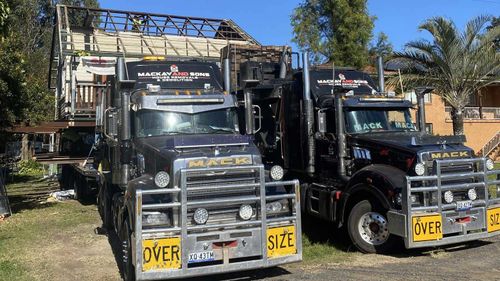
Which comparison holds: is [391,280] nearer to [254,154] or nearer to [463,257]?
[463,257]

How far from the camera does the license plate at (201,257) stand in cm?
595

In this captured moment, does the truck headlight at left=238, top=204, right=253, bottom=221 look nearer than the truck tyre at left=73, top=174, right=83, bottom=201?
Yes

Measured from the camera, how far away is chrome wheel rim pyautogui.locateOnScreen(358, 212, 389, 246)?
7887 millimetres

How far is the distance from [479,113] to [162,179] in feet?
95.6

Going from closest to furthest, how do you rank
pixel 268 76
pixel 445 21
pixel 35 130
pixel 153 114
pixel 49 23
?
pixel 153 114 < pixel 268 76 < pixel 35 130 < pixel 445 21 < pixel 49 23

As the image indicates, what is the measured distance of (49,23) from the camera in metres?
45.6

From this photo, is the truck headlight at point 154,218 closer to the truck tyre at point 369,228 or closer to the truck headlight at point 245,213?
the truck headlight at point 245,213

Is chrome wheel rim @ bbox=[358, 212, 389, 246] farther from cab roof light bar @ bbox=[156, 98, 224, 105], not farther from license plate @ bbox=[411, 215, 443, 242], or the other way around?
cab roof light bar @ bbox=[156, 98, 224, 105]

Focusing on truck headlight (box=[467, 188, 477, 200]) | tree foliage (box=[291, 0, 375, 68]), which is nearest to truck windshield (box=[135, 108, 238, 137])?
truck headlight (box=[467, 188, 477, 200])

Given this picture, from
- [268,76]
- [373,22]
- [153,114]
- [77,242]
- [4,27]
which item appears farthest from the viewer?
[373,22]

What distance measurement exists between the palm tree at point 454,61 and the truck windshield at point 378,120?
27.8ft

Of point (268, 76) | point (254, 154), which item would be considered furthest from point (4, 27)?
point (254, 154)

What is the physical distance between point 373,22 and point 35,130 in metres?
16.0

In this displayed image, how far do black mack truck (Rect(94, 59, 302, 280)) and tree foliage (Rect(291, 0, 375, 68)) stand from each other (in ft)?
54.4
